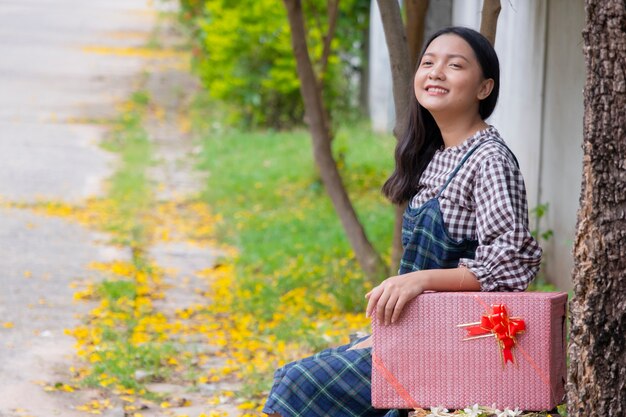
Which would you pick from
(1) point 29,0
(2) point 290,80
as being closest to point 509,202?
(2) point 290,80

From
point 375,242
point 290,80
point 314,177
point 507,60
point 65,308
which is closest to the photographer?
point 65,308

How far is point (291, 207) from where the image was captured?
29.4ft

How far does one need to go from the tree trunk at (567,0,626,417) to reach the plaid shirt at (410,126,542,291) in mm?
297

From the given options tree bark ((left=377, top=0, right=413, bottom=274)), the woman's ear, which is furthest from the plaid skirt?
tree bark ((left=377, top=0, right=413, bottom=274))

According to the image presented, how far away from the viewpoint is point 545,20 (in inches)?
238

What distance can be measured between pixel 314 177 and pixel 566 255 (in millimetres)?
4176

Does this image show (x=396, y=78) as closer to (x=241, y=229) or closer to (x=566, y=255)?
(x=566, y=255)

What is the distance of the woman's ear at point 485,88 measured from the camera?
2.95 meters

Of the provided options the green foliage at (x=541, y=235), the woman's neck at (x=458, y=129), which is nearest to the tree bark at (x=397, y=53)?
the green foliage at (x=541, y=235)

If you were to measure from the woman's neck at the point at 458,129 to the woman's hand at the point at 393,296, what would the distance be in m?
0.46

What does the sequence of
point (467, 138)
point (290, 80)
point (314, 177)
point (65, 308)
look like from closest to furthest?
1. point (467, 138)
2. point (65, 308)
3. point (314, 177)
4. point (290, 80)

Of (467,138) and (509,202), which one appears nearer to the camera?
(509,202)

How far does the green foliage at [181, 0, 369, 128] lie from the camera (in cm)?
1175

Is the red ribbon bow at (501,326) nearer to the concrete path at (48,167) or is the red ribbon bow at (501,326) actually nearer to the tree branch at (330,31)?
the concrete path at (48,167)
